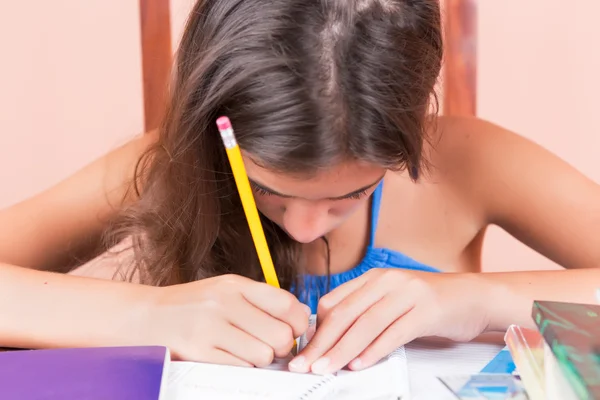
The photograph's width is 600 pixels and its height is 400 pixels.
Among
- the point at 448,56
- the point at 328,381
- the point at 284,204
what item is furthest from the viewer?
the point at 448,56

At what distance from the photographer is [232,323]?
1.51 ft

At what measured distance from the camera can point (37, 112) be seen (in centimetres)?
123

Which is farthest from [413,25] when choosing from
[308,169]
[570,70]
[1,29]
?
[1,29]

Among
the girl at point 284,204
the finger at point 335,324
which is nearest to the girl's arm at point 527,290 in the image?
the girl at point 284,204

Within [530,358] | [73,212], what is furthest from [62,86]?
[530,358]

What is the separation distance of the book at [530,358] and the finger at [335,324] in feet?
0.34

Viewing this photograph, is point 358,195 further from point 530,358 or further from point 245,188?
point 530,358

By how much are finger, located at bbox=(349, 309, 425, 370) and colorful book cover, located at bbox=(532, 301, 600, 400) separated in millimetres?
124

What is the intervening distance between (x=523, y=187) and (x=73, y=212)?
468 millimetres

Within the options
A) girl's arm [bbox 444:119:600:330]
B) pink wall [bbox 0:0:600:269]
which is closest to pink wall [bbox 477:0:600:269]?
pink wall [bbox 0:0:600:269]

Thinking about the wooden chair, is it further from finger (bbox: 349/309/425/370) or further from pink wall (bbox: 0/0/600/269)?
finger (bbox: 349/309/425/370)

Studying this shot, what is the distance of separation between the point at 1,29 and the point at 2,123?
16cm

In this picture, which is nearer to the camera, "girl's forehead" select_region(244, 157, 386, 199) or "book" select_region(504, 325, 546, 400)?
"book" select_region(504, 325, 546, 400)

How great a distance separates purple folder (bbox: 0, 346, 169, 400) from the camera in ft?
1.23
